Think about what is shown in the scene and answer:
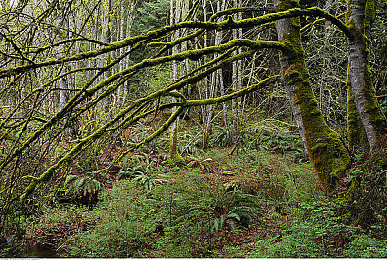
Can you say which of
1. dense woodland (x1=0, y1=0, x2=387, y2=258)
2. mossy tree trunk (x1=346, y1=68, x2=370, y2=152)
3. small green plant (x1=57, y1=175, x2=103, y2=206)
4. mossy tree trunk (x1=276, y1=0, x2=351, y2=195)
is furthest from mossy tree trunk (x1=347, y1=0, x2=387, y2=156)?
small green plant (x1=57, y1=175, x2=103, y2=206)

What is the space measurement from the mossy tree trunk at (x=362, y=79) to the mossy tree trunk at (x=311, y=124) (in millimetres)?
398

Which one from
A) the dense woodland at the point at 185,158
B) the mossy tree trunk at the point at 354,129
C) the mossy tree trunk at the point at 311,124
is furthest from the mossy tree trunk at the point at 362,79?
the mossy tree trunk at the point at 311,124

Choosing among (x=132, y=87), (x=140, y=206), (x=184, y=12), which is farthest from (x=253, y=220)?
(x=132, y=87)

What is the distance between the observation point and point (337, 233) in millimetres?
2854

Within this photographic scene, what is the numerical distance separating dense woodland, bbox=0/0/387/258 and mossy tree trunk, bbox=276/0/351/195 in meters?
0.01

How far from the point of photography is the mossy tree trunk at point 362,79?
3131mm

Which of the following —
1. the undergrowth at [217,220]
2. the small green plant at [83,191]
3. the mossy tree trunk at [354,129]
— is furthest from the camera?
the small green plant at [83,191]

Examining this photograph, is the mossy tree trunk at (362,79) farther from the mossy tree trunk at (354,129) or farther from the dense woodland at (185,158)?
the mossy tree trunk at (354,129)

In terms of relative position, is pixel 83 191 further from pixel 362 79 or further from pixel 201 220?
pixel 362 79

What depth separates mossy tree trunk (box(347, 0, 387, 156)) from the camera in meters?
3.13

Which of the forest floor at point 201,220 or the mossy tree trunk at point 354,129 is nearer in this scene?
the forest floor at point 201,220

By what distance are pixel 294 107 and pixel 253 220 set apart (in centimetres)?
307

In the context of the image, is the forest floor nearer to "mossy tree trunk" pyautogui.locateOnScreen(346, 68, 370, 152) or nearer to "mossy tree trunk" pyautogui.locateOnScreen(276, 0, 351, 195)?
"mossy tree trunk" pyautogui.locateOnScreen(276, 0, 351, 195)

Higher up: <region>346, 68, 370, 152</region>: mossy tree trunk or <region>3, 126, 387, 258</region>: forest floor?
<region>346, 68, 370, 152</region>: mossy tree trunk
